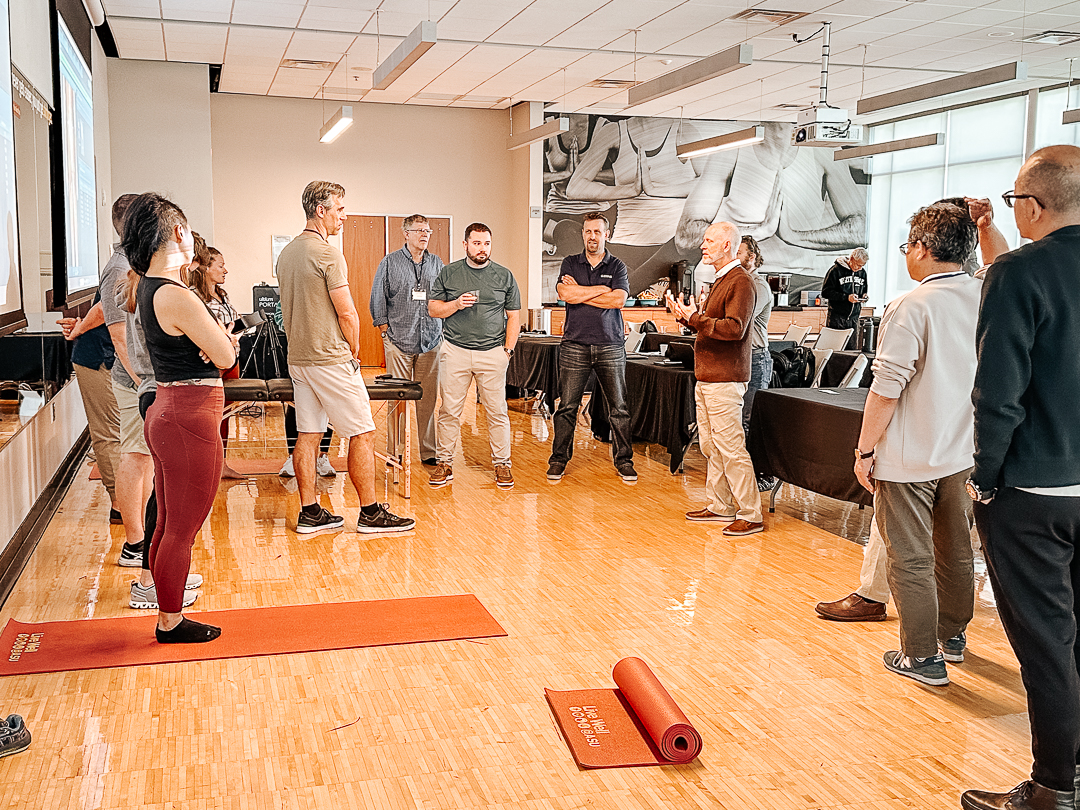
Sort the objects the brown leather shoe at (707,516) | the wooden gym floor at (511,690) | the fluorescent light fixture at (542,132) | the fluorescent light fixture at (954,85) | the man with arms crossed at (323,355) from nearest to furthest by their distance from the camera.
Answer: the wooden gym floor at (511,690), the man with arms crossed at (323,355), the brown leather shoe at (707,516), the fluorescent light fixture at (954,85), the fluorescent light fixture at (542,132)

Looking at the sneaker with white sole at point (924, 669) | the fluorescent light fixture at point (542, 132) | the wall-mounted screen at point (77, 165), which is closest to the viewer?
the sneaker with white sole at point (924, 669)

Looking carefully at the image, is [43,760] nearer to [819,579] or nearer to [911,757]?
[911,757]

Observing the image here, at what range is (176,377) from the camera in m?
3.27

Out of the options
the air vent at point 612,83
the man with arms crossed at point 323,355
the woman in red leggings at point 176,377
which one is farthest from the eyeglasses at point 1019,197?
the air vent at point 612,83

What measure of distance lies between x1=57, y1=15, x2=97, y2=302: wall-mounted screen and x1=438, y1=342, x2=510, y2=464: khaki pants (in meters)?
2.38

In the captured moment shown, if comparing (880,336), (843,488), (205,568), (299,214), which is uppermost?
(299,214)

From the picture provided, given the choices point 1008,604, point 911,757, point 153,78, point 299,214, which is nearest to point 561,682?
point 911,757

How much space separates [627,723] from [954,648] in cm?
138

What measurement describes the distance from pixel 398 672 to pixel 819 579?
2124 millimetres

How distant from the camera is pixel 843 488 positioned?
4824mm

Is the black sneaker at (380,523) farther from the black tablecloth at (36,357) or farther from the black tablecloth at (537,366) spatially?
the black tablecloth at (537,366)

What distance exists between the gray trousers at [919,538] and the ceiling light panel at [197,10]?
7.60 metres

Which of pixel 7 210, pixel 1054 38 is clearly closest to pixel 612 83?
pixel 1054 38

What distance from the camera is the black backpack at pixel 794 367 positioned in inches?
332
